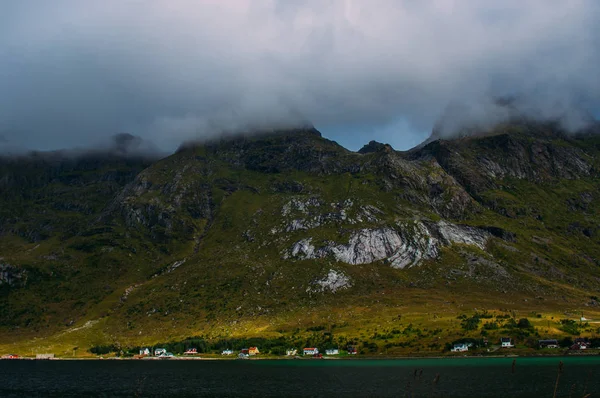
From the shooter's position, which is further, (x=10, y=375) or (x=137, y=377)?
(x=10, y=375)

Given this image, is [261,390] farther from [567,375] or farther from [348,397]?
[567,375]

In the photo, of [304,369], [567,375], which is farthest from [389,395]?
[304,369]

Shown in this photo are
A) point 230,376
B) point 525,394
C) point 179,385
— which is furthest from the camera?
point 230,376

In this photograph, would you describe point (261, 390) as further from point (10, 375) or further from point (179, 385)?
point (10, 375)

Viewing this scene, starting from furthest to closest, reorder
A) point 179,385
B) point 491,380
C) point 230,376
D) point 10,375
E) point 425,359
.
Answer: point 425,359 < point 10,375 < point 230,376 < point 179,385 < point 491,380

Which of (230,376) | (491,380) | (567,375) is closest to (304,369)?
(230,376)

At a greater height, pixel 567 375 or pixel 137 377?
pixel 137 377
